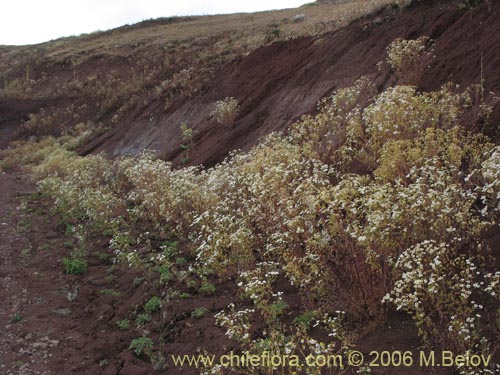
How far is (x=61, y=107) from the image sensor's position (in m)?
30.9

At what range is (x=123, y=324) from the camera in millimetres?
6621

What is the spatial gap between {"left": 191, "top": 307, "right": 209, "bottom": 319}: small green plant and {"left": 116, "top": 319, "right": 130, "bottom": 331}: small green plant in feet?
3.23

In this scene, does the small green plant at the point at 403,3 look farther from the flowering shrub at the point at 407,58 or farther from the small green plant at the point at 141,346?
the small green plant at the point at 141,346

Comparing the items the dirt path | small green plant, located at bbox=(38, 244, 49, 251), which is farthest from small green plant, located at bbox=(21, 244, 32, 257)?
small green plant, located at bbox=(38, 244, 49, 251)

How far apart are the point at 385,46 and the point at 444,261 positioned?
9.80m

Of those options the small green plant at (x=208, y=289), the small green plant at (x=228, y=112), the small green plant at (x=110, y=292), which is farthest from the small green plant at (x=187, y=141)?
the small green plant at (x=208, y=289)

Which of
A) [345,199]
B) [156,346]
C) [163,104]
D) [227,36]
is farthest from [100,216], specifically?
[227,36]

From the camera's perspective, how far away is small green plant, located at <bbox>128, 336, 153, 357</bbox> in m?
5.86

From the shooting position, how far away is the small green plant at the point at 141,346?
5.86 meters

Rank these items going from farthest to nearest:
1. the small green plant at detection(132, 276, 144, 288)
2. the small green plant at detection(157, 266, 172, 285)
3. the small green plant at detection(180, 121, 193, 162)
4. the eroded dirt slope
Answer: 1. the small green plant at detection(180, 121, 193, 162)
2. the eroded dirt slope
3. the small green plant at detection(132, 276, 144, 288)
4. the small green plant at detection(157, 266, 172, 285)

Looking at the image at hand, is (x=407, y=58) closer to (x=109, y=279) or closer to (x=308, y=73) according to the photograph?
(x=308, y=73)

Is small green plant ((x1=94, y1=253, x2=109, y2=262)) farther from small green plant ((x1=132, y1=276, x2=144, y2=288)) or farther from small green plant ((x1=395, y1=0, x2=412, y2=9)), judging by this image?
small green plant ((x1=395, y1=0, x2=412, y2=9))

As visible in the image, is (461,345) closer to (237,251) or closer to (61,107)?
(237,251)

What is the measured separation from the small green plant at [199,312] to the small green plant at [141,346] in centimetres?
67
